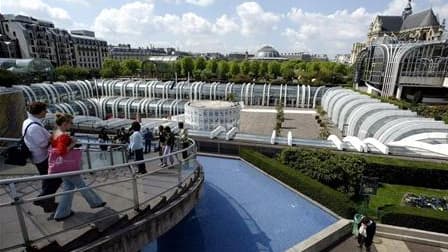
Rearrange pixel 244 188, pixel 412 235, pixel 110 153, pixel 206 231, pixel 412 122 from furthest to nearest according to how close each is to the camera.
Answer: pixel 412 122, pixel 244 188, pixel 412 235, pixel 206 231, pixel 110 153

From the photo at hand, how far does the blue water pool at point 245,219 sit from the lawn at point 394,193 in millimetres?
2986

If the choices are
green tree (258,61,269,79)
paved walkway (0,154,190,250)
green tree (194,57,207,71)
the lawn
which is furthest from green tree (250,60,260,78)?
paved walkway (0,154,190,250)

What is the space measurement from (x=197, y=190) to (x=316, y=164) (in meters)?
6.83

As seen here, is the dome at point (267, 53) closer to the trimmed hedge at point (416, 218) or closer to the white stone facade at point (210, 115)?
the white stone facade at point (210, 115)

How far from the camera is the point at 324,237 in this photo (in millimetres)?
8680

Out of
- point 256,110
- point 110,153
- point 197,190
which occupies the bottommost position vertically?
point 256,110

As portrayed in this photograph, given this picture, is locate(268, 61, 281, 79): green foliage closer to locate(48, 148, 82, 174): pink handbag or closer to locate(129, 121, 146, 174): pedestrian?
locate(129, 121, 146, 174): pedestrian

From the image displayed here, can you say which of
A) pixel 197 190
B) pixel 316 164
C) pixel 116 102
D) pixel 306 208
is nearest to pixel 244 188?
pixel 306 208

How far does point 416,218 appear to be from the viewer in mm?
9719

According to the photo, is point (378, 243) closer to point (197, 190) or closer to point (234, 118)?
point (197, 190)

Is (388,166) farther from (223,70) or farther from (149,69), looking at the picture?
(149,69)

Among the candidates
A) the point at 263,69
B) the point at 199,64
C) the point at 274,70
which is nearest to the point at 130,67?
the point at 199,64

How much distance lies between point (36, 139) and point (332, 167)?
10.9m

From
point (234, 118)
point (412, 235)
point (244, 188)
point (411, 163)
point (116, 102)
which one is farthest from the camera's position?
point (116, 102)
